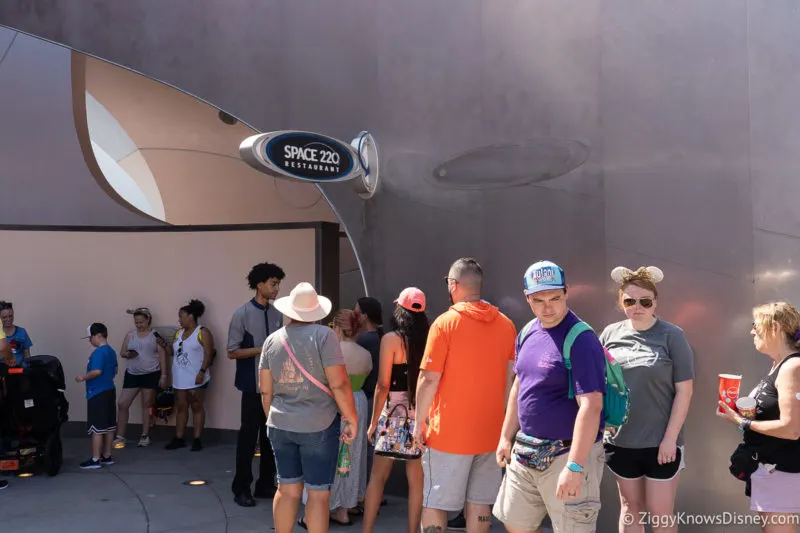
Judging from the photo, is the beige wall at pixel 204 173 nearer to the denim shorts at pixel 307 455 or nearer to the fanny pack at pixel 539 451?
the denim shorts at pixel 307 455

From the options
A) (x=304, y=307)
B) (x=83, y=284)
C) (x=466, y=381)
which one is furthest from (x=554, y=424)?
(x=83, y=284)

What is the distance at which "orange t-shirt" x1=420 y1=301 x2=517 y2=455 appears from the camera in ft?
14.9

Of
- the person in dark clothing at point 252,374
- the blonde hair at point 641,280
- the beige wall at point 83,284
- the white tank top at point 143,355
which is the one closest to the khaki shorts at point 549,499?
the blonde hair at point 641,280

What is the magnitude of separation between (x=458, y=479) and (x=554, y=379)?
1.15 m

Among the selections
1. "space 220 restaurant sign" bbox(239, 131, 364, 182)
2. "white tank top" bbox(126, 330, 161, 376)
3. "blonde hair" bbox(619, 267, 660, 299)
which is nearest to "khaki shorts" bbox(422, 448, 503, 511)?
"blonde hair" bbox(619, 267, 660, 299)

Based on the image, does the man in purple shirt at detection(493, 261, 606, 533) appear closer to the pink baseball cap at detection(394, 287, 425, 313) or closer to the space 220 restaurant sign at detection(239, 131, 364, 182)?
the pink baseball cap at detection(394, 287, 425, 313)

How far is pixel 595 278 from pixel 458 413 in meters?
1.64

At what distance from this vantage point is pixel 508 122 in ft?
19.7

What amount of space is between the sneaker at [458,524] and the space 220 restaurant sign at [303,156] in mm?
2770

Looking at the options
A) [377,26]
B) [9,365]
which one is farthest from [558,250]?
[9,365]

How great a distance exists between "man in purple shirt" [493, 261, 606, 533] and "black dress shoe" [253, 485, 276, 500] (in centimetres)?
339

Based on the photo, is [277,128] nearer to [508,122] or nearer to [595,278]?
[508,122]

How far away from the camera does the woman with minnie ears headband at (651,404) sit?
4.42 metres

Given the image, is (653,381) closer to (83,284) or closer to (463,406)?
(463,406)
